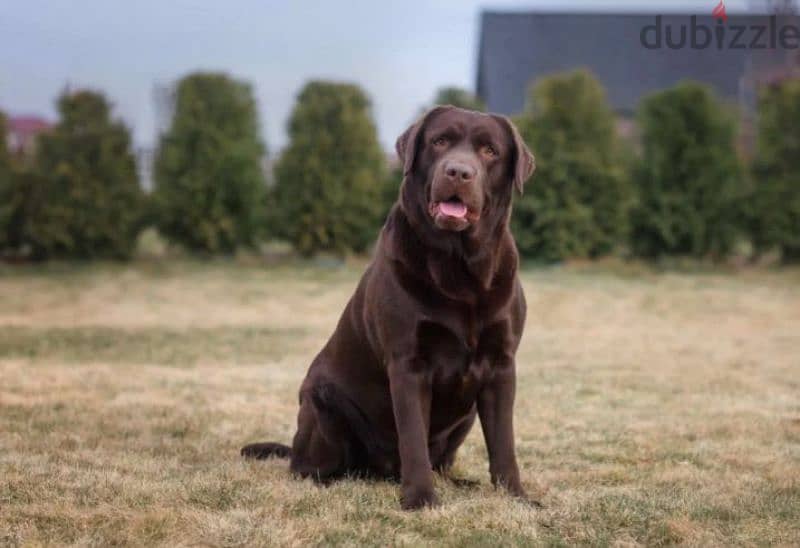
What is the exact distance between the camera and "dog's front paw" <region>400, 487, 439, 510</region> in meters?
3.28

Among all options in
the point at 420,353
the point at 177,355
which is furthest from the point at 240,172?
the point at 420,353

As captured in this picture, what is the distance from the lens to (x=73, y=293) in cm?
1265

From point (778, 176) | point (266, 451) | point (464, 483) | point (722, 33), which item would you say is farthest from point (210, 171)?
point (464, 483)

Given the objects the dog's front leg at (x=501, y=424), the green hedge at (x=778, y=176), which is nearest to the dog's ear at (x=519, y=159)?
the dog's front leg at (x=501, y=424)

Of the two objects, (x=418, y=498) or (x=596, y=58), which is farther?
(x=596, y=58)

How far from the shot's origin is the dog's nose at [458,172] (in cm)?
315

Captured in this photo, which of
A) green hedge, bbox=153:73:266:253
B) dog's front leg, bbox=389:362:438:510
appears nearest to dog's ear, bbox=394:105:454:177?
dog's front leg, bbox=389:362:438:510

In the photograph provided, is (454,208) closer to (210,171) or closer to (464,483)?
(464,483)

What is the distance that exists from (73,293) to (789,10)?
566 inches

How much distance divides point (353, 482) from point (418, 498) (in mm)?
455

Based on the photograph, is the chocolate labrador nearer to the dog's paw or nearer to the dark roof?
the dog's paw

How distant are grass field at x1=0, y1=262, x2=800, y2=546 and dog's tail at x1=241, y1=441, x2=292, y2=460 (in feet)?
0.35

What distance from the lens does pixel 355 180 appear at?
51.6 feet

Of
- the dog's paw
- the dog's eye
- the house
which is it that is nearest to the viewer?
the dog's eye
